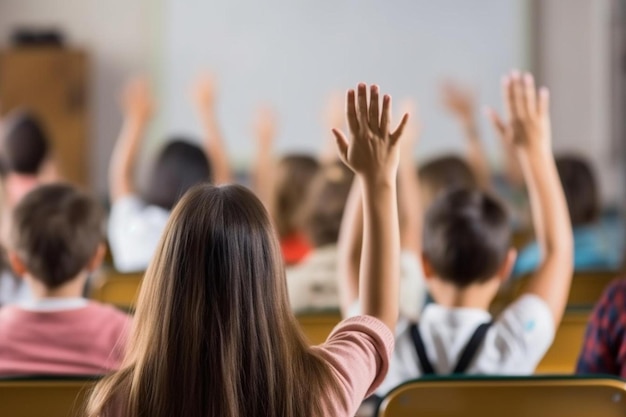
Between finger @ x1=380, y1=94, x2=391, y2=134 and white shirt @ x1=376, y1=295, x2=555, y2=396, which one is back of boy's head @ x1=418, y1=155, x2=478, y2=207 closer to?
white shirt @ x1=376, y1=295, x2=555, y2=396

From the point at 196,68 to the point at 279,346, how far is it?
25.4 feet

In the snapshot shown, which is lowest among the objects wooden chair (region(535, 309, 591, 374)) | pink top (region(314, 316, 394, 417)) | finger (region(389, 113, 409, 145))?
wooden chair (region(535, 309, 591, 374))

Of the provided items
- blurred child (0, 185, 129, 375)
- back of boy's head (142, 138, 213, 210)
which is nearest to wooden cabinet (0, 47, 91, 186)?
back of boy's head (142, 138, 213, 210)

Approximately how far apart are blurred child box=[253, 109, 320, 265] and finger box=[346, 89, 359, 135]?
2.37 m

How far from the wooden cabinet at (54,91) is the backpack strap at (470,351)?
6.86 m

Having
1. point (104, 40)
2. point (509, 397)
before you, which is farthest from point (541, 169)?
point (104, 40)

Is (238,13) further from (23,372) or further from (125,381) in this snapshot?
(125,381)

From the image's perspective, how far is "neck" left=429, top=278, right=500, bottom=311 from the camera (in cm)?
271

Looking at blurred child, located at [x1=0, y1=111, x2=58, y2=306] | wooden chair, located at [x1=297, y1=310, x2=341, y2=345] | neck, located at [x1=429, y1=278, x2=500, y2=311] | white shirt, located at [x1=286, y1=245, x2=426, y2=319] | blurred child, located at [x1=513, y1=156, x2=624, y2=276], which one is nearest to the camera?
neck, located at [x1=429, y1=278, x2=500, y2=311]

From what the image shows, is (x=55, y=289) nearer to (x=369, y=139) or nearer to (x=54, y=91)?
(x=369, y=139)

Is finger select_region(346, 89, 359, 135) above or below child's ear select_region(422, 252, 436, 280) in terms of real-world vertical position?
above

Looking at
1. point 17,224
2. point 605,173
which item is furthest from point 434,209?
point 605,173

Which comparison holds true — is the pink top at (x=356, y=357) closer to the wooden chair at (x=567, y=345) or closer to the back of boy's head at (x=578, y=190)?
the wooden chair at (x=567, y=345)

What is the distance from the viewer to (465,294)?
8.92 ft
